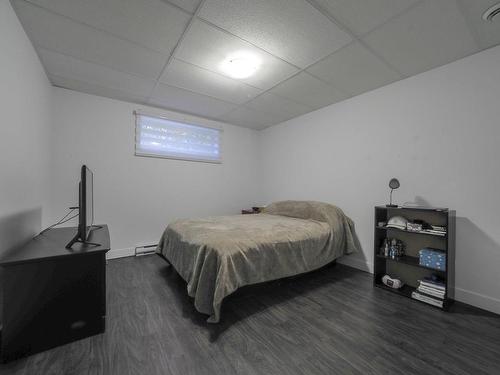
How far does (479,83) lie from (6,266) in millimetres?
4144

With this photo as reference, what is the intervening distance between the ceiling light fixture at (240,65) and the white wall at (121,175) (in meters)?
1.71

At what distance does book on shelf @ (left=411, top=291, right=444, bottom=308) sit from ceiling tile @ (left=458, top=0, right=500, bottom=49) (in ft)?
7.99

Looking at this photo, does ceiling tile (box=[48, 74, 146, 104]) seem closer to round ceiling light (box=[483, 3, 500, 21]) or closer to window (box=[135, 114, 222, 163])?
window (box=[135, 114, 222, 163])

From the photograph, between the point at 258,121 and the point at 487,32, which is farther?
the point at 258,121

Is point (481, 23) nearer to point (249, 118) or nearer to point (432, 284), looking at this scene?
point (432, 284)

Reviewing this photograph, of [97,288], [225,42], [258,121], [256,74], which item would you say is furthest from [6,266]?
[258,121]

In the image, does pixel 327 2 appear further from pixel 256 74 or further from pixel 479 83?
pixel 479 83

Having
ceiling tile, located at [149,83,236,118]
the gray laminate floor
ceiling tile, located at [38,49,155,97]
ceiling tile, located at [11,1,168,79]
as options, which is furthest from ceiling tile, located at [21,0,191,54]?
the gray laminate floor

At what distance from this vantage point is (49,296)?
57.3 inches

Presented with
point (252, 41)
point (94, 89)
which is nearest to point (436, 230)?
point (252, 41)

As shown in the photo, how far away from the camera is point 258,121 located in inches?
171

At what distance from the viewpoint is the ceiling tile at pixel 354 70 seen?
2145 millimetres

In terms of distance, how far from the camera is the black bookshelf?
2109mm

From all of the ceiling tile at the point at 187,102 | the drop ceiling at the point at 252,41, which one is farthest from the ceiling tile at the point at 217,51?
the ceiling tile at the point at 187,102
